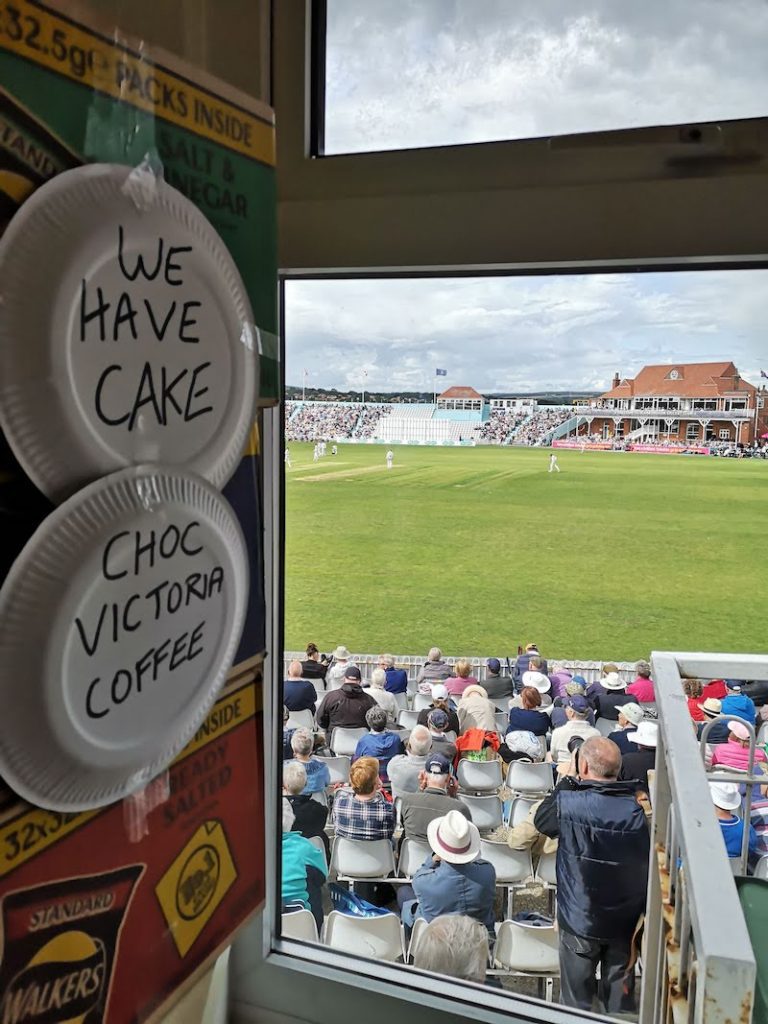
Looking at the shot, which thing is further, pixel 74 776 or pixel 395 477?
pixel 395 477

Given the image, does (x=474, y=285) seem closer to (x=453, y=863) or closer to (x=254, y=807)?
(x=254, y=807)

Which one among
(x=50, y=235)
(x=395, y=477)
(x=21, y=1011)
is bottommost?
(x=21, y=1011)

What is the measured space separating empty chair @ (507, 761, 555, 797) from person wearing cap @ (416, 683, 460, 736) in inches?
10.5

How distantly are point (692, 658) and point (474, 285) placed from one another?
536mm

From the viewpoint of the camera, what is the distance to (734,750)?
2354 millimetres

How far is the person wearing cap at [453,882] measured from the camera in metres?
1.90

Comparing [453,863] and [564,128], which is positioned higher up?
[564,128]

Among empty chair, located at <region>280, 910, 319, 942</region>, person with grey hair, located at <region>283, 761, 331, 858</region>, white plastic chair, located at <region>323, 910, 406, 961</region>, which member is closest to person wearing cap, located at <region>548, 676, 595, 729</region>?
person with grey hair, located at <region>283, 761, 331, 858</region>

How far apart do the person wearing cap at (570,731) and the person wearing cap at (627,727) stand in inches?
4.5

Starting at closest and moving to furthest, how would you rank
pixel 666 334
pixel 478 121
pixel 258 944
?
pixel 478 121, pixel 258 944, pixel 666 334

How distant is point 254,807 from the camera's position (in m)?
0.70

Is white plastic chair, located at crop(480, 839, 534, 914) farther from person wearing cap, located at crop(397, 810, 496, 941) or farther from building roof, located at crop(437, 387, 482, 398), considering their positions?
building roof, located at crop(437, 387, 482, 398)

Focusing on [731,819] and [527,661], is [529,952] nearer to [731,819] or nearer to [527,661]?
[731,819]

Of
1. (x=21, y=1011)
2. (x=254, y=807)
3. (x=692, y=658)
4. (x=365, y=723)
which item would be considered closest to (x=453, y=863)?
(x=365, y=723)
